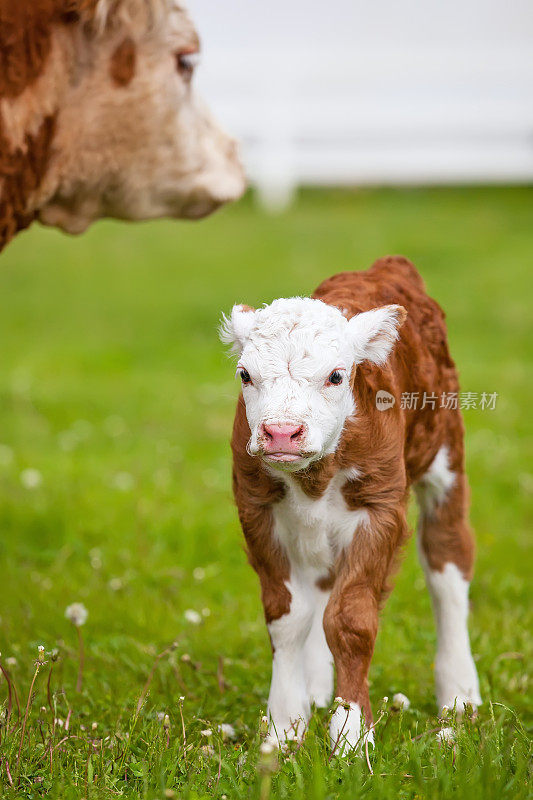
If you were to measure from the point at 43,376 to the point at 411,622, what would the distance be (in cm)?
589

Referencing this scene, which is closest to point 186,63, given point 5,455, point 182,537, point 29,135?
point 29,135

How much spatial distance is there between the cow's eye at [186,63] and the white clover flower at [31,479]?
285 centimetres

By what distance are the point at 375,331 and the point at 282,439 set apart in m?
0.57

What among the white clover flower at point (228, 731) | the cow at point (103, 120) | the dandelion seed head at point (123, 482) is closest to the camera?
the white clover flower at point (228, 731)

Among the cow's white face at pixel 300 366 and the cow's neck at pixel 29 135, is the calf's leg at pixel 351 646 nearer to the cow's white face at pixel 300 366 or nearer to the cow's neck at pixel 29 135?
the cow's white face at pixel 300 366

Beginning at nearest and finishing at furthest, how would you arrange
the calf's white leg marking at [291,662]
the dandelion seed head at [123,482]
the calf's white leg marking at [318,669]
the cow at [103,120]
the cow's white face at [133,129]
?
the calf's white leg marking at [291,662] < the calf's white leg marking at [318,669] < the cow at [103,120] < the cow's white face at [133,129] < the dandelion seed head at [123,482]

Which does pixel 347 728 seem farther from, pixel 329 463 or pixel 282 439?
pixel 282 439

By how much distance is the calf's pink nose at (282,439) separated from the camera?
114 inches

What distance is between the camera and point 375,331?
3.28 metres

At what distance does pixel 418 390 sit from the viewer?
386 centimetres

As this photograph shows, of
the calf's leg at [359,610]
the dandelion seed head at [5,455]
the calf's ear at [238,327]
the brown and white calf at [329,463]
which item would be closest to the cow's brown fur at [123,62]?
the brown and white calf at [329,463]

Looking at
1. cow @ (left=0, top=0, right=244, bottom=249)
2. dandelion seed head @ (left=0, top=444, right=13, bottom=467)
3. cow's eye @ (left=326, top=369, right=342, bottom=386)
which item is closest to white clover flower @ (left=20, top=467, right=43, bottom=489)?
dandelion seed head @ (left=0, top=444, right=13, bottom=467)

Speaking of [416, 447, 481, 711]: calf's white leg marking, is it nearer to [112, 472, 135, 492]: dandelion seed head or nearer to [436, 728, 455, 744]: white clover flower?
[436, 728, 455, 744]: white clover flower

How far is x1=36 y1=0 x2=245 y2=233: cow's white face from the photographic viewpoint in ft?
15.6
